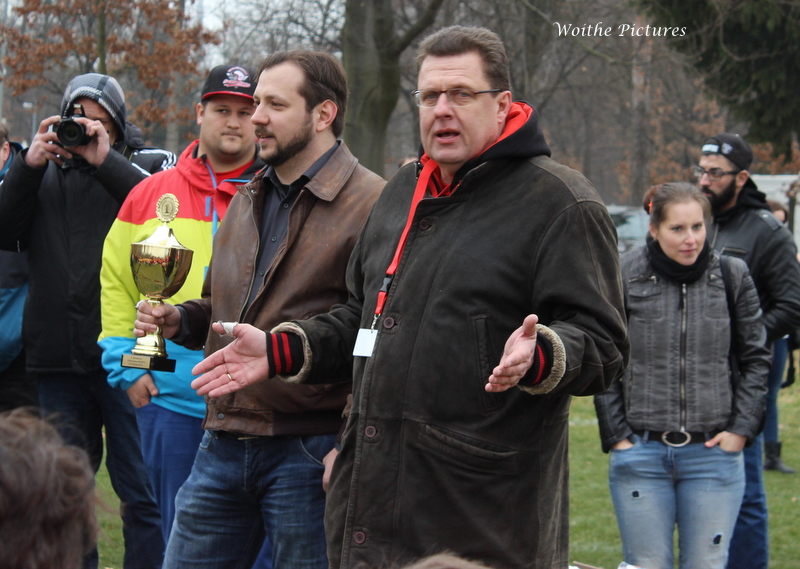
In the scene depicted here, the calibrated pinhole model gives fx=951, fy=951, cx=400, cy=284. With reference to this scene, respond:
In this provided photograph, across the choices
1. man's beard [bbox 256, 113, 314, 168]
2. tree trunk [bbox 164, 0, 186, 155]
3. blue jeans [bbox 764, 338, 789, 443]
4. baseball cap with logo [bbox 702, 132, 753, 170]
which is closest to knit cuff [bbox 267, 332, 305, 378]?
man's beard [bbox 256, 113, 314, 168]

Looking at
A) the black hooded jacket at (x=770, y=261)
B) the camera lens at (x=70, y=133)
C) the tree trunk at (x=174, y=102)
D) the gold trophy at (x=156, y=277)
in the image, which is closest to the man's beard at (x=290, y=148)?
the gold trophy at (x=156, y=277)

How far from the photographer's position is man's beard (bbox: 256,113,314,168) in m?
3.41

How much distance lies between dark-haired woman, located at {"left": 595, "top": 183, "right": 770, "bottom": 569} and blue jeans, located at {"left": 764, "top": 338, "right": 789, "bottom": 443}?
278 centimetres

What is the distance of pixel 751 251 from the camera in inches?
201

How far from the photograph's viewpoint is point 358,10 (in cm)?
1324

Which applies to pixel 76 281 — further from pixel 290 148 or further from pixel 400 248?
pixel 400 248

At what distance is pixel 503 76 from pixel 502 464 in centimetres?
115

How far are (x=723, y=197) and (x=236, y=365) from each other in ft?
11.3

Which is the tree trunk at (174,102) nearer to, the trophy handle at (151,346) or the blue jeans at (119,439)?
the blue jeans at (119,439)

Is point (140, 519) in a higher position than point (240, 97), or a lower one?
lower

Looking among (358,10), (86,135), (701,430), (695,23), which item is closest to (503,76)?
(701,430)

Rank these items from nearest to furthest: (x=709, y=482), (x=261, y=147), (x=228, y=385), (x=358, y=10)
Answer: (x=228, y=385) < (x=261, y=147) < (x=709, y=482) < (x=358, y=10)

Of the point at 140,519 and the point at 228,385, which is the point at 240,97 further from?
the point at 140,519

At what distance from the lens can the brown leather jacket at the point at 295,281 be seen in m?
3.23
